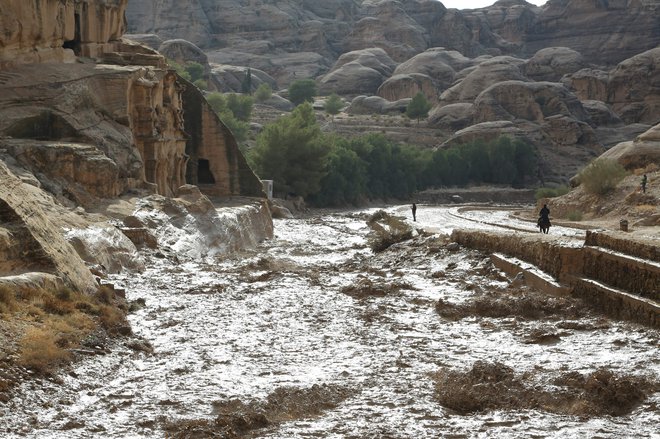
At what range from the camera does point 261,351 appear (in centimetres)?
1127

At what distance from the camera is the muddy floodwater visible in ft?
26.9

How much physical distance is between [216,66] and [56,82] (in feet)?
298

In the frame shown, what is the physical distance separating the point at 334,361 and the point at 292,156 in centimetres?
4361

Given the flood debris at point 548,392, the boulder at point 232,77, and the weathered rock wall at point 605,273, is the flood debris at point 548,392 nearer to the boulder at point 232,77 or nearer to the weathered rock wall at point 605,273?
the weathered rock wall at point 605,273

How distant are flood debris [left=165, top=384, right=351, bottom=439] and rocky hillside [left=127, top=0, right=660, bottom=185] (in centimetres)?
7054

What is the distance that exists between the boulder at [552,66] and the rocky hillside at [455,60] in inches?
6.4

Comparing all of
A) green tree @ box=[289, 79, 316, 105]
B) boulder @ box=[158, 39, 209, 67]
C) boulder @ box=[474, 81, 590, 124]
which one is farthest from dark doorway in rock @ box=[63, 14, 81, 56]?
green tree @ box=[289, 79, 316, 105]

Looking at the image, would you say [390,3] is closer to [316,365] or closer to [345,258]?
[345,258]

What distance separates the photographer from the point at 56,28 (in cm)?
2636

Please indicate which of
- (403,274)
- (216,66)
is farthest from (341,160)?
(216,66)

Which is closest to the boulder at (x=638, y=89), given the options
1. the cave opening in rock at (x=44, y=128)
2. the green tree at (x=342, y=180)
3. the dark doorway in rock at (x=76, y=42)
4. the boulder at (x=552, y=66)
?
the boulder at (x=552, y=66)

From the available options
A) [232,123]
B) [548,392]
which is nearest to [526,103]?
[232,123]

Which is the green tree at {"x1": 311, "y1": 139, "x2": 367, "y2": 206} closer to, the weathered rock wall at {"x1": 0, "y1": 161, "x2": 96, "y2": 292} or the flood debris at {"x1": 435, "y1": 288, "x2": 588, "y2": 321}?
the flood debris at {"x1": 435, "y1": 288, "x2": 588, "y2": 321}

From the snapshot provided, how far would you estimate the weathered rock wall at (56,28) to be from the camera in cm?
2389
